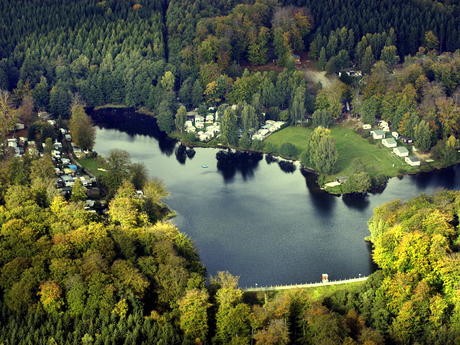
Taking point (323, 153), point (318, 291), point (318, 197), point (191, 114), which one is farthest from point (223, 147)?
point (318, 291)

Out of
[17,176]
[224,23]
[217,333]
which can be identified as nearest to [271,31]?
[224,23]

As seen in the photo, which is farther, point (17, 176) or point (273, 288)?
point (17, 176)

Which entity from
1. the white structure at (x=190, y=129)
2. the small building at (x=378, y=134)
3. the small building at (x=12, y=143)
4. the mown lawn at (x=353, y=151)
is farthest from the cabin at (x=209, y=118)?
the small building at (x=12, y=143)

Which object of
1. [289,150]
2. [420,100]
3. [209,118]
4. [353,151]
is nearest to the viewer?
[289,150]

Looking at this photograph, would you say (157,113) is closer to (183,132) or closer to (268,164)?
(183,132)

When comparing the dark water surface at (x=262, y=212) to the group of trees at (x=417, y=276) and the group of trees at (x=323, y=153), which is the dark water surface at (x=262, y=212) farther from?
the group of trees at (x=417, y=276)

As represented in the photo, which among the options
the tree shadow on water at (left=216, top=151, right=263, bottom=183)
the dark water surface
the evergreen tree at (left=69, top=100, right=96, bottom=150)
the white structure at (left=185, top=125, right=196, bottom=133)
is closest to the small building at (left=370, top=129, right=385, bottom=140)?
the dark water surface

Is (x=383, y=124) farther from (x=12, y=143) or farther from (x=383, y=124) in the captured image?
(x=12, y=143)

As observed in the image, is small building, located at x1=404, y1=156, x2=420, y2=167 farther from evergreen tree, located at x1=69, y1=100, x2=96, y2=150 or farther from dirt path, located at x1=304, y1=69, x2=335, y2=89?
evergreen tree, located at x1=69, y1=100, x2=96, y2=150
